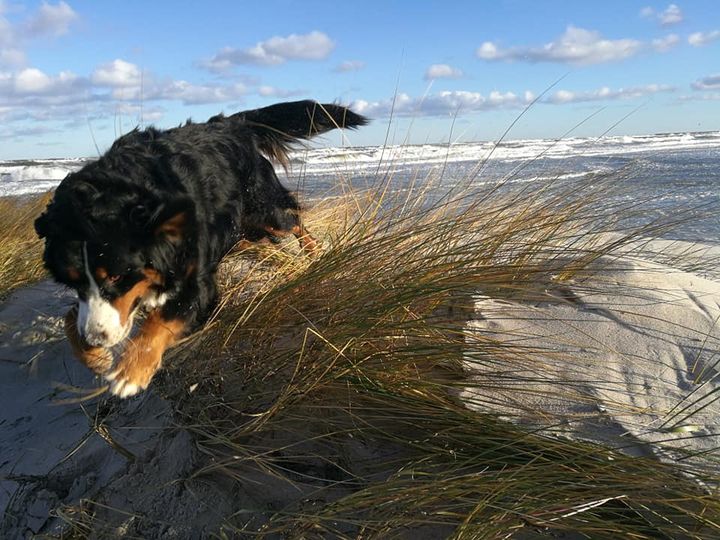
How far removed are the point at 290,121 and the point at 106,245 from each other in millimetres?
1969

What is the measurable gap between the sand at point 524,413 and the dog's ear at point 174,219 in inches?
28.6

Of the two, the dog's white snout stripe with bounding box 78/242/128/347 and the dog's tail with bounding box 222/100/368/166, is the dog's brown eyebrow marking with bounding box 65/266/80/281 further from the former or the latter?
the dog's tail with bounding box 222/100/368/166

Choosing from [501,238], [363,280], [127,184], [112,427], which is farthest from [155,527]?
[501,238]

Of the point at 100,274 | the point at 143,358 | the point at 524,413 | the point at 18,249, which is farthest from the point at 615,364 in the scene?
the point at 18,249

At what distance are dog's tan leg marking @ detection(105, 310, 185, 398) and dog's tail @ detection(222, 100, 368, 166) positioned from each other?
1.88 m

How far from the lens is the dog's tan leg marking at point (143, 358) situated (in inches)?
95.7

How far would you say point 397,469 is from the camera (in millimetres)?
1806

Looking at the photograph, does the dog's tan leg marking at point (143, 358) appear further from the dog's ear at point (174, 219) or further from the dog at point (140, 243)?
the dog's ear at point (174, 219)

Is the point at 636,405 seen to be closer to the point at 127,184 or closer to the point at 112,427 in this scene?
the point at 112,427

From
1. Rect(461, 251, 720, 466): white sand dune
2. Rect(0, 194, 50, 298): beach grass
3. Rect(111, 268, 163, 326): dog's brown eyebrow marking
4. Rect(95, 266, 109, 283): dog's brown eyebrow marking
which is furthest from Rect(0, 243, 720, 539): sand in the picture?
Rect(0, 194, 50, 298): beach grass

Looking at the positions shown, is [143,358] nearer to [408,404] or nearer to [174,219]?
Result: [174,219]

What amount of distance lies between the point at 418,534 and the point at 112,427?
55.4 inches

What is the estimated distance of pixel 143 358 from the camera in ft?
8.09

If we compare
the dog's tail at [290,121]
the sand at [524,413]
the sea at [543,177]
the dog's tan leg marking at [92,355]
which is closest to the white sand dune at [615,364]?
the sand at [524,413]
